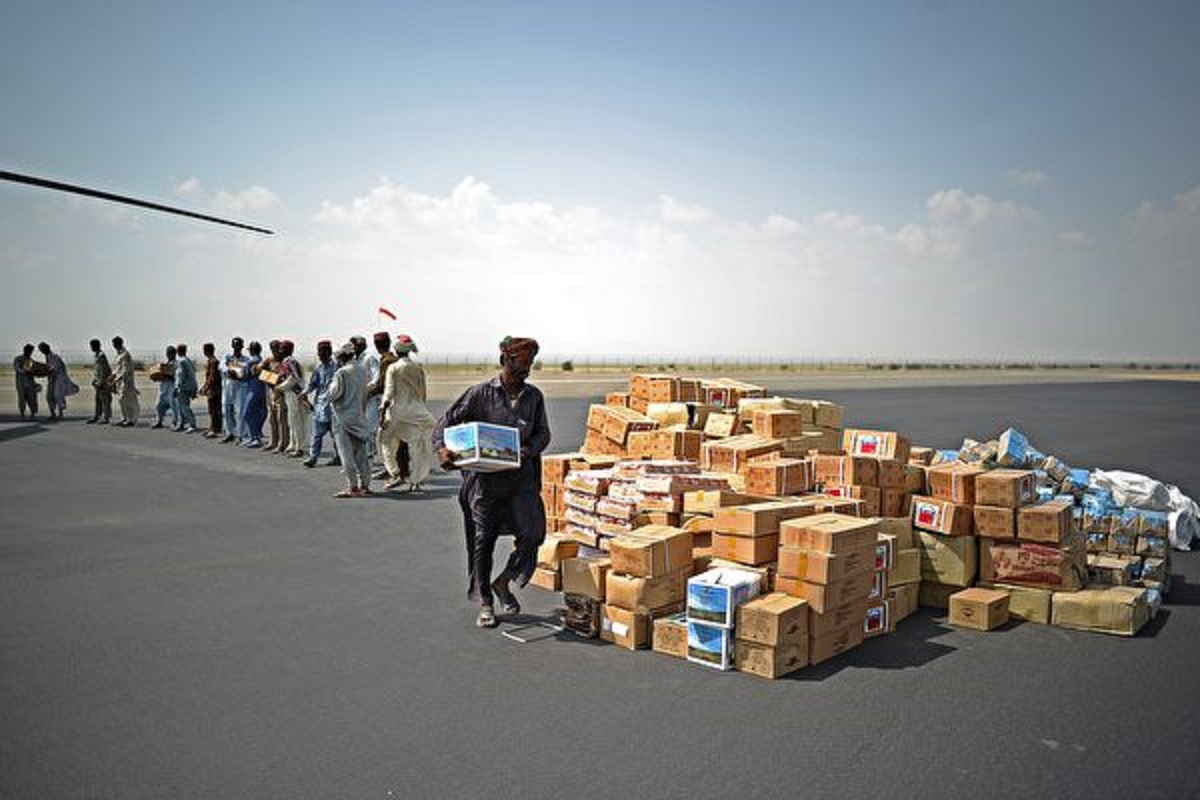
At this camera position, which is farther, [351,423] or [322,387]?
[322,387]

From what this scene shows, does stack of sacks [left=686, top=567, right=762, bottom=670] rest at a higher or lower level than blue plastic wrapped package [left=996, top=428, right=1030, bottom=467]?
lower

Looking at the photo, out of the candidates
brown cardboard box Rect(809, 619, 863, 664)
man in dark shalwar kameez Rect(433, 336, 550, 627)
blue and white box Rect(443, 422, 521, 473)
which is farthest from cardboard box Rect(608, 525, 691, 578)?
brown cardboard box Rect(809, 619, 863, 664)

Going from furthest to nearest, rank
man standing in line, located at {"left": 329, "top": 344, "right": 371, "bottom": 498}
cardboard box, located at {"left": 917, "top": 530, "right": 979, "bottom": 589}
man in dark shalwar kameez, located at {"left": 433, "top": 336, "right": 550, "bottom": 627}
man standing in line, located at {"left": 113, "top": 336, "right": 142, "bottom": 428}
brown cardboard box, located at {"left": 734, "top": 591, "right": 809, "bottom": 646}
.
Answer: man standing in line, located at {"left": 113, "top": 336, "right": 142, "bottom": 428} → man standing in line, located at {"left": 329, "top": 344, "right": 371, "bottom": 498} → cardboard box, located at {"left": 917, "top": 530, "right": 979, "bottom": 589} → man in dark shalwar kameez, located at {"left": 433, "top": 336, "right": 550, "bottom": 627} → brown cardboard box, located at {"left": 734, "top": 591, "right": 809, "bottom": 646}

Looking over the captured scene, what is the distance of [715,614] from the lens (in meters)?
5.25

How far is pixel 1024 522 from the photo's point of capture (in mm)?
6336

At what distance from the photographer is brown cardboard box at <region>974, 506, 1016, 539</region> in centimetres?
639

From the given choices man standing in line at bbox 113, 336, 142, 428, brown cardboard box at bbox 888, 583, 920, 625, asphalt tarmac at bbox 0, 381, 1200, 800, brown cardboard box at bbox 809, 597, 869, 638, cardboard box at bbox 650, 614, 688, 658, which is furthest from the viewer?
man standing in line at bbox 113, 336, 142, 428

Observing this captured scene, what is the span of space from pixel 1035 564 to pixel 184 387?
19361 mm

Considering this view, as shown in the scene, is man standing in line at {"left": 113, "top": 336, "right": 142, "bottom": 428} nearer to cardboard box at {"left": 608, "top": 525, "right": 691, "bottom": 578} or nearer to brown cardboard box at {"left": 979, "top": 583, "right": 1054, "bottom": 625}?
cardboard box at {"left": 608, "top": 525, "right": 691, "bottom": 578}

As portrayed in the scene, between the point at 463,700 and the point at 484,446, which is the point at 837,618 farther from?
the point at 484,446

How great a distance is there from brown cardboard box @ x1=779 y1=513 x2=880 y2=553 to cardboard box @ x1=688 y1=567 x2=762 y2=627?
40cm

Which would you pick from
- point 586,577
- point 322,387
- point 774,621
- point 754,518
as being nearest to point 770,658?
point 774,621

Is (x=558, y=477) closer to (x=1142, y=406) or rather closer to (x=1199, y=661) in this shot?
(x=1199, y=661)

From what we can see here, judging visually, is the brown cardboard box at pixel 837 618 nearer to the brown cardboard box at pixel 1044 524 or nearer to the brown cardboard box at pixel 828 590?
the brown cardboard box at pixel 828 590
